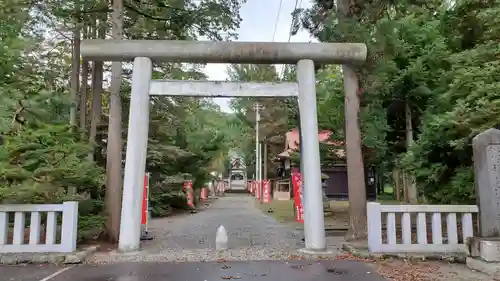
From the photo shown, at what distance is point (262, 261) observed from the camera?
7938 millimetres

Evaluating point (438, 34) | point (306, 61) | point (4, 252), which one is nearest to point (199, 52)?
point (306, 61)

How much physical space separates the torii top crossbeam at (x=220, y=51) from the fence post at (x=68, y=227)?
328 cm

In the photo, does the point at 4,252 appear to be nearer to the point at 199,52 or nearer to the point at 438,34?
the point at 199,52

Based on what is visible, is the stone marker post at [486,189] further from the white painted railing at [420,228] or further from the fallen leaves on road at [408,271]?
the white painted railing at [420,228]

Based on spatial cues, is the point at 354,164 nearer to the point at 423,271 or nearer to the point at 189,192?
the point at 423,271

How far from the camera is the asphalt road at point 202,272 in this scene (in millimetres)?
6516

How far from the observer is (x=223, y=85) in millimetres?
9203

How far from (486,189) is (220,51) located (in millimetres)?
5857

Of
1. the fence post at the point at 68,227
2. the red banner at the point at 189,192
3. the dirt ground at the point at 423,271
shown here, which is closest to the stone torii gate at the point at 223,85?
the fence post at the point at 68,227

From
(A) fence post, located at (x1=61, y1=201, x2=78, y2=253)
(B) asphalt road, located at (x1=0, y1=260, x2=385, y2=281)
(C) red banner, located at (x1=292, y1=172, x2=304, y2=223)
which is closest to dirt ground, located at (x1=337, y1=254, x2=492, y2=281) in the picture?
(B) asphalt road, located at (x1=0, y1=260, x2=385, y2=281)

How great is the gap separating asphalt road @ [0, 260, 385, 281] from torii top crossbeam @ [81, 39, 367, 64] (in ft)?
14.4

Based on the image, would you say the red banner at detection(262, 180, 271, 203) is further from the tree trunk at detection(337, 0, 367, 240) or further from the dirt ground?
the dirt ground

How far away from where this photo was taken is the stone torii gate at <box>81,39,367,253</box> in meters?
8.76

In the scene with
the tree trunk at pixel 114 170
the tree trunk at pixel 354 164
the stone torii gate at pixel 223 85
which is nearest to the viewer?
the stone torii gate at pixel 223 85
